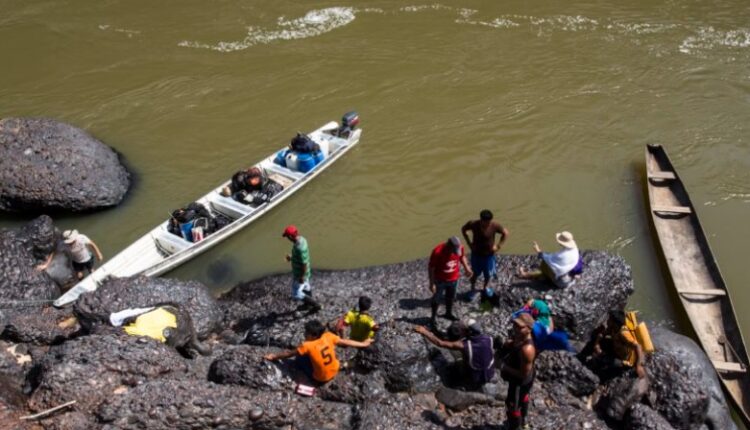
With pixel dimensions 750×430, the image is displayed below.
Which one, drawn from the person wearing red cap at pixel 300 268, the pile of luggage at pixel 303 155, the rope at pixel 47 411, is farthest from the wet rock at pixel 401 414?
the pile of luggage at pixel 303 155

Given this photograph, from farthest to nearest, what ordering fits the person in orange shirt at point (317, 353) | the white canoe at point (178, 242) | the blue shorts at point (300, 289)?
the white canoe at point (178, 242) → the blue shorts at point (300, 289) → the person in orange shirt at point (317, 353)

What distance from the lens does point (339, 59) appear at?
22078 mm

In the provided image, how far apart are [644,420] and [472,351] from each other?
250 cm

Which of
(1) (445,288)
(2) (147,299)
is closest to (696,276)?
(1) (445,288)

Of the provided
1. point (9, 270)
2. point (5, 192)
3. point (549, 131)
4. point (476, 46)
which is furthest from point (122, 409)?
point (476, 46)

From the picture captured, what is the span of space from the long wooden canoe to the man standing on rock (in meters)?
4.18

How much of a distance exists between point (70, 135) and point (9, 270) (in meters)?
5.16

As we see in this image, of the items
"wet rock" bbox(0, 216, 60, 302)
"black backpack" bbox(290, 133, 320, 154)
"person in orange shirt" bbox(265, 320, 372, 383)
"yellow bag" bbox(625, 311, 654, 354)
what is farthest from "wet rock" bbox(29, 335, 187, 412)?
"black backpack" bbox(290, 133, 320, 154)

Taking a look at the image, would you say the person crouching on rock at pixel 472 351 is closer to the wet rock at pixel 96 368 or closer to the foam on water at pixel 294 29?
the wet rock at pixel 96 368

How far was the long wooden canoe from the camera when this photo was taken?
10.1m

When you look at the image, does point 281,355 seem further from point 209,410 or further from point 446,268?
point 446,268

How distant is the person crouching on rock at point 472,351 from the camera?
8.33 m

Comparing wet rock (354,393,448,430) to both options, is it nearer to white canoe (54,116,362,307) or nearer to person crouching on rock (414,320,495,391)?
person crouching on rock (414,320,495,391)

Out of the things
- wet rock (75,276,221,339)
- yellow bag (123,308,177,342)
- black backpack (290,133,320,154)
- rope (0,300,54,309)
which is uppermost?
black backpack (290,133,320,154)
